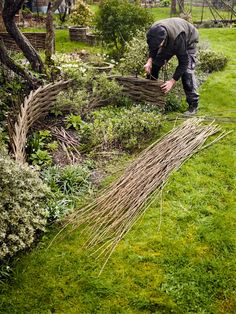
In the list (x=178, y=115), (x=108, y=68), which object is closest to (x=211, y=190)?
(x=178, y=115)

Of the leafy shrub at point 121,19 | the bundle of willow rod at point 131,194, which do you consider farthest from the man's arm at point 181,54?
the leafy shrub at point 121,19

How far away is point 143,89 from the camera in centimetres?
628

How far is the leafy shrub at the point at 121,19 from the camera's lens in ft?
30.0

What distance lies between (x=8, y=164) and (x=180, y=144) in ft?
7.84

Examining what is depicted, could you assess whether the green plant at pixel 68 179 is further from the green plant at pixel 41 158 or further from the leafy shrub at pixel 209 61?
the leafy shrub at pixel 209 61

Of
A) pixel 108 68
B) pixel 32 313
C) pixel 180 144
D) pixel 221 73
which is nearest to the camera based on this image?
pixel 32 313

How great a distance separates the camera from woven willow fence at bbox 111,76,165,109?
617 centimetres

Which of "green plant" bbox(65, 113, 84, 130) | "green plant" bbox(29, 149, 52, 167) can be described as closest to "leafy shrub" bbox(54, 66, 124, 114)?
"green plant" bbox(65, 113, 84, 130)

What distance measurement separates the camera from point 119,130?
17.6ft

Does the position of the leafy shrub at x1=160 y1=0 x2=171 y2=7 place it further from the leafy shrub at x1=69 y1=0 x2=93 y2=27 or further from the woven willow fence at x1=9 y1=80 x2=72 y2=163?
the woven willow fence at x1=9 y1=80 x2=72 y2=163

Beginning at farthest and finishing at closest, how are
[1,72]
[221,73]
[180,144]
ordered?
[221,73]
[1,72]
[180,144]

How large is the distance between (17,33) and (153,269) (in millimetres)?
4707

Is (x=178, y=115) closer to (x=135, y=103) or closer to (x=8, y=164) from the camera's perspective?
(x=135, y=103)

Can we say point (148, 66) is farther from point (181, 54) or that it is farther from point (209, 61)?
point (209, 61)
